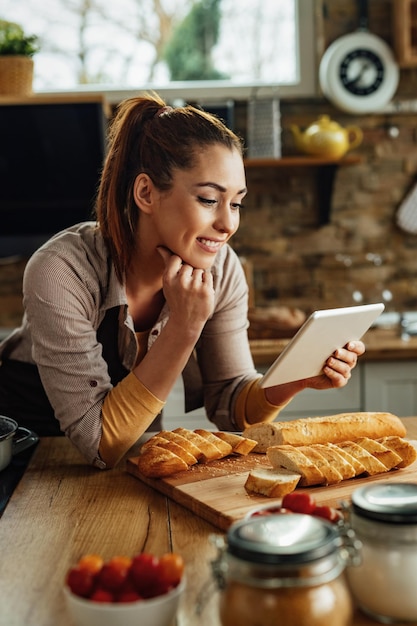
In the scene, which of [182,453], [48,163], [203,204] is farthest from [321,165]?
[182,453]

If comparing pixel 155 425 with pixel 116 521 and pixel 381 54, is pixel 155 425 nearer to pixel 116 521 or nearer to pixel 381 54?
pixel 116 521

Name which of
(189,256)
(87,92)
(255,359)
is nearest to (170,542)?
(189,256)

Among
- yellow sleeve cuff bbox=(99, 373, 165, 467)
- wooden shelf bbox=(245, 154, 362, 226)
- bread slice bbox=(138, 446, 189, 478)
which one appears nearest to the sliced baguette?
bread slice bbox=(138, 446, 189, 478)

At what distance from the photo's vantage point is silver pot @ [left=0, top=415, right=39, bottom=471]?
1542 millimetres

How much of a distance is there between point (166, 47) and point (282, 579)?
337 cm

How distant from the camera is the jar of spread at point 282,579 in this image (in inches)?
32.7

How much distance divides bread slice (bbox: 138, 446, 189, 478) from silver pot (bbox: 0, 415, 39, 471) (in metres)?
0.25

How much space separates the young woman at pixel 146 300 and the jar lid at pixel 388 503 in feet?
2.46

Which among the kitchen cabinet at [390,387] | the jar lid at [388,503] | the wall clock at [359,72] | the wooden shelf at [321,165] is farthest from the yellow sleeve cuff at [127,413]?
the wall clock at [359,72]

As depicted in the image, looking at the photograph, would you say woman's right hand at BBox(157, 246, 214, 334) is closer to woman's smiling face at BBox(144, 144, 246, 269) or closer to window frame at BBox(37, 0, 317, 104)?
woman's smiling face at BBox(144, 144, 246, 269)

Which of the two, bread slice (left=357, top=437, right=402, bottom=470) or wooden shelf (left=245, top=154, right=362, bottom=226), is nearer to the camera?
bread slice (left=357, top=437, right=402, bottom=470)

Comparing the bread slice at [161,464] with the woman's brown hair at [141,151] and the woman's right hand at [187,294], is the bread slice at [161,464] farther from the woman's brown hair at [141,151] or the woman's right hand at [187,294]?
the woman's brown hair at [141,151]

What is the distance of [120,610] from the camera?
0.89 meters

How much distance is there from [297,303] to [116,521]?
8.54ft
